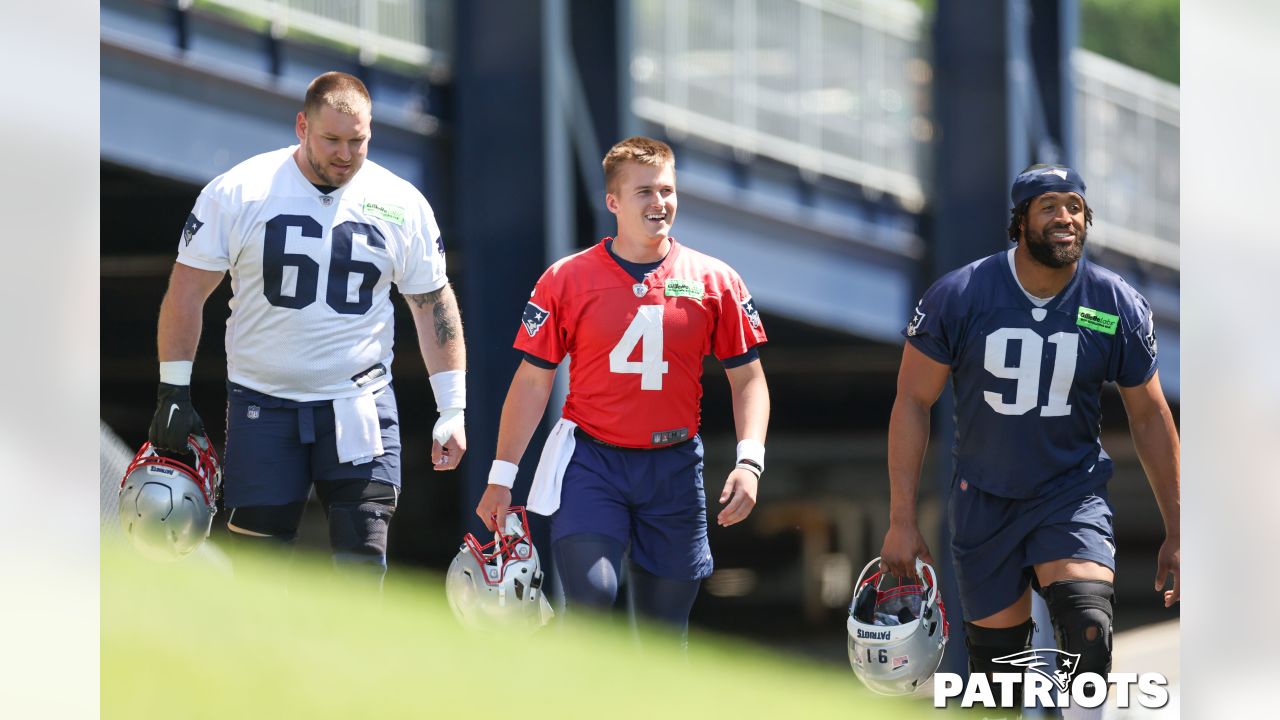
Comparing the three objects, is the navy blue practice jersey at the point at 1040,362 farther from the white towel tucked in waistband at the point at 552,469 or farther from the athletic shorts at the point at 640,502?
the white towel tucked in waistband at the point at 552,469

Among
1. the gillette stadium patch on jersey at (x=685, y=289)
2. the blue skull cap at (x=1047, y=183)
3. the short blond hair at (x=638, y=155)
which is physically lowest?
the gillette stadium patch on jersey at (x=685, y=289)

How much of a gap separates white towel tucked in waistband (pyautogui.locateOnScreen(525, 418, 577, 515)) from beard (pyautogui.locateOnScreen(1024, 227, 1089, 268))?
1.66 meters

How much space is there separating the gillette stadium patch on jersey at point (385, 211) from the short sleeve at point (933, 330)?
1.83 m

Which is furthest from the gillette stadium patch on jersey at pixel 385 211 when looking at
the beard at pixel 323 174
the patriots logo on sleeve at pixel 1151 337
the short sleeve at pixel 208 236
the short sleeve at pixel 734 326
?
the patriots logo on sleeve at pixel 1151 337

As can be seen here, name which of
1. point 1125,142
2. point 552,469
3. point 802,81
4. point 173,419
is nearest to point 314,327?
point 173,419

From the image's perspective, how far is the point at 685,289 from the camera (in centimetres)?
488

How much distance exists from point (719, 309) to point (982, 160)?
1908mm

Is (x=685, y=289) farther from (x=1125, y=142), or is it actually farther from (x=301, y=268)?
(x=1125, y=142)

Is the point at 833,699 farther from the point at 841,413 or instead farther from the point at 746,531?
the point at 841,413

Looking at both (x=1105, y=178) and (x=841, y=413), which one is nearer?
(x=1105, y=178)

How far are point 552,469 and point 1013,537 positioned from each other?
1548 millimetres

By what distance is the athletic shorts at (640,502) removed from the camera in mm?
4715
